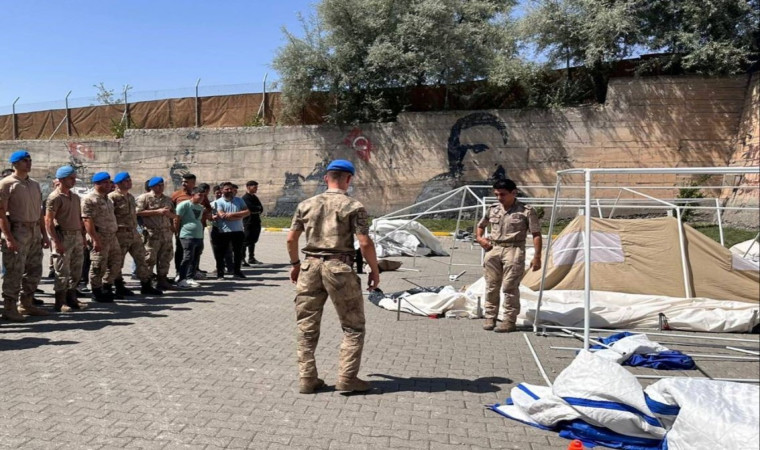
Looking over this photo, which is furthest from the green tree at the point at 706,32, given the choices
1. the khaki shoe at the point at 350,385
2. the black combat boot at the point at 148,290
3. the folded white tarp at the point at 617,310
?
the khaki shoe at the point at 350,385

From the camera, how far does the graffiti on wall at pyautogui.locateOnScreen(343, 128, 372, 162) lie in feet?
82.3

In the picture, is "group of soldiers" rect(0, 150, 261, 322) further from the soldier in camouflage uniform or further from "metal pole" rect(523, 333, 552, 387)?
"metal pole" rect(523, 333, 552, 387)

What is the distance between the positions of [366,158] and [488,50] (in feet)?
21.8

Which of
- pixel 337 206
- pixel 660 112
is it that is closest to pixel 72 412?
pixel 337 206

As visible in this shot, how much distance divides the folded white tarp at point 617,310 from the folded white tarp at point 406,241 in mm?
7003

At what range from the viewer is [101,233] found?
27.0 feet

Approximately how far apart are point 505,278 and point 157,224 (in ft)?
18.5

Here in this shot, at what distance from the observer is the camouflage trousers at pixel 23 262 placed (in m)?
7.03

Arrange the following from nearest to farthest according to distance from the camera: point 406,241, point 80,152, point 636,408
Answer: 1. point 636,408
2. point 406,241
3. point 80,152

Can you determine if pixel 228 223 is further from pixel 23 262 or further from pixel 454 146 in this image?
pixel 454 146

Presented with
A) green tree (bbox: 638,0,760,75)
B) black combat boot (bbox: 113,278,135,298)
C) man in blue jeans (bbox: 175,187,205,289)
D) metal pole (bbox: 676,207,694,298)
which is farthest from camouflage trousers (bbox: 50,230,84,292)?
green tree (bbox: 638,0,760,75)

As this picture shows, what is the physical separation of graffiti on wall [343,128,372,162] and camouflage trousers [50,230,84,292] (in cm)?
1772

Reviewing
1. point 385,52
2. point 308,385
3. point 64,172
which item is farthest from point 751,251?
point 385,52

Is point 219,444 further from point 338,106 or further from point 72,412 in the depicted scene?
point 338,106
